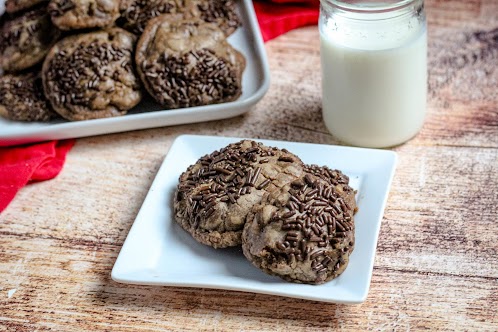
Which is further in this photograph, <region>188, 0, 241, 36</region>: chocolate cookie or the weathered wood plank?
<region>188, 0, 241, 36</region>: chocolate cookie

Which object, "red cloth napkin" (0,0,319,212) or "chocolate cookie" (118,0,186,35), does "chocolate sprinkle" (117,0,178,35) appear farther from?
"red cloth napkin" (0,0,319,212)

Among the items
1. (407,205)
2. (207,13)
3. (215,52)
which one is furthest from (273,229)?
(207,13)

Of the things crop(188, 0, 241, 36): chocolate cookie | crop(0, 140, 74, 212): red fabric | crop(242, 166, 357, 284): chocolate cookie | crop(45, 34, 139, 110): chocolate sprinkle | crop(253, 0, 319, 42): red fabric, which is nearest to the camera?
crop(242, 166, 357, 284): chocolate cookie

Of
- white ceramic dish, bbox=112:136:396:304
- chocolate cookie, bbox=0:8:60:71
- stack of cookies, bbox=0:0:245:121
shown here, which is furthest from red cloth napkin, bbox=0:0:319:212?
white ceramic dish, bbox=112:136:396:304

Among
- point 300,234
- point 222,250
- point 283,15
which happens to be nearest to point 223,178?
point 222,250

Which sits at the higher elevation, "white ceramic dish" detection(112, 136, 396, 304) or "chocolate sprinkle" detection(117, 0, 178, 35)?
"chocolate sprinkle" detection(117, 0, 178, 35)

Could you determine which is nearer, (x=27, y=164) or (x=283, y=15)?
(x=27, y=164)

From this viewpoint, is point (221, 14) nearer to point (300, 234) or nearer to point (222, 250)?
point (222, 250)

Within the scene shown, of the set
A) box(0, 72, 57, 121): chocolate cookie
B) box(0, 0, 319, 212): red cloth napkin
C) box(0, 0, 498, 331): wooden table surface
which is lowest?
box(0, 0, 498, 331): wooden table surface
